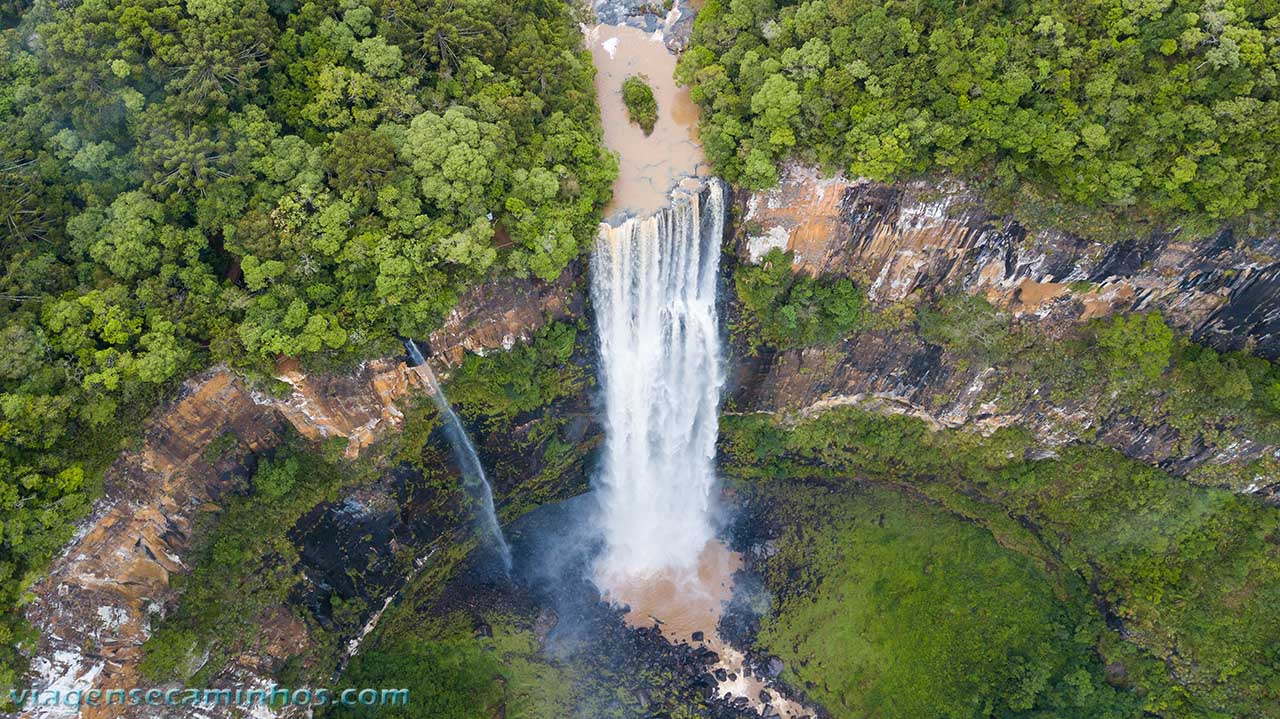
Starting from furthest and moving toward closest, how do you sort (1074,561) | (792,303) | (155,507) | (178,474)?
(1074,561), (792,303), (178,474), (155,507)

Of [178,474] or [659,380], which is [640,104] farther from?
[178,474]

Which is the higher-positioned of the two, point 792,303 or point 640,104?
point 640,104

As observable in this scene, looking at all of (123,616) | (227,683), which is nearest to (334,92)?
(123,616)

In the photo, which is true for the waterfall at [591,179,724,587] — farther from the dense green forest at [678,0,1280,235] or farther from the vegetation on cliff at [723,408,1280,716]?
the dense green forest at [678,0,1280,235]

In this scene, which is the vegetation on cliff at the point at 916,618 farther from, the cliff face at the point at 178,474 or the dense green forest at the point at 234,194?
the dense green forest at the point at 234,194

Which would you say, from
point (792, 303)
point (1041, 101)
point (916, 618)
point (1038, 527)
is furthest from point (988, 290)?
point (916, 618)

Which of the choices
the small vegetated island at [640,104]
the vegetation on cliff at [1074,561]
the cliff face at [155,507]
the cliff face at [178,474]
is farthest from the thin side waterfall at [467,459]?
the small vegetated island at [640,104]
